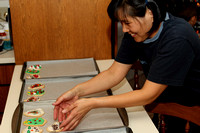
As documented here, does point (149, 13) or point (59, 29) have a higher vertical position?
point (149, 13)

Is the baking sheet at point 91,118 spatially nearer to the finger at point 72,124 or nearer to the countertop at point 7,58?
the finger at point 72,124

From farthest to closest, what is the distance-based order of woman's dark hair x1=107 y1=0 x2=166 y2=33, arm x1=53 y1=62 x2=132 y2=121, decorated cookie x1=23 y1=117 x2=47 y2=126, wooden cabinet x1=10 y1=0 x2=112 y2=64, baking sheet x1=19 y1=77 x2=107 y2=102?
wooden cabinet x1=10 y1=0 x2=112 y2=64, baking sheet x1=19 y1=77 x2=107 y2=102, arm x1=53 y1=62 x2=132 y2=121, decorated cookie x1=23 y1=117 x2=47 y2=126, woman's dark hair x1=107 y1=0 x2=166 y2=33

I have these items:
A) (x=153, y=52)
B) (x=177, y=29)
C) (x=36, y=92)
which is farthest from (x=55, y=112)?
(x=177, y=29)

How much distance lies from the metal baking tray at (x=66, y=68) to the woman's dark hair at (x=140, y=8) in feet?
2.02

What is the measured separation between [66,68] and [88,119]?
65 centimetres

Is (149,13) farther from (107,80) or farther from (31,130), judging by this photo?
(31,130)

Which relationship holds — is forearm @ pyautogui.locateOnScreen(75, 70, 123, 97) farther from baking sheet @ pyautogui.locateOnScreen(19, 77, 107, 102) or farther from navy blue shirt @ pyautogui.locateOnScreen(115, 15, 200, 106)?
navy blue shirt @ pyautogui.locateOnScreen(115, 15, 200, 106)

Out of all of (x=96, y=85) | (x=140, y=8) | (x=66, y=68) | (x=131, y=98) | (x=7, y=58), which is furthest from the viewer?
(x=7, y=58)

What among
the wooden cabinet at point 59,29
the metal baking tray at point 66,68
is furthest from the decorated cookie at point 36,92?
the wooden cabinet at point 59,29

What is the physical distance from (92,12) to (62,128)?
0.98 meters

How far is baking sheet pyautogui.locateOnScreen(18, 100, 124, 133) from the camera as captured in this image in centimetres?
109

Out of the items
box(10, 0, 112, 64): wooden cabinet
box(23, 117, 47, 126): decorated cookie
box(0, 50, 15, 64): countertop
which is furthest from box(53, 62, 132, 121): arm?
box(0, 50, 15, 64): countertop

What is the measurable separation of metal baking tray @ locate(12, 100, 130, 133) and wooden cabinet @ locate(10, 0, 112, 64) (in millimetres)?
669

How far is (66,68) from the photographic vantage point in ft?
5.66
